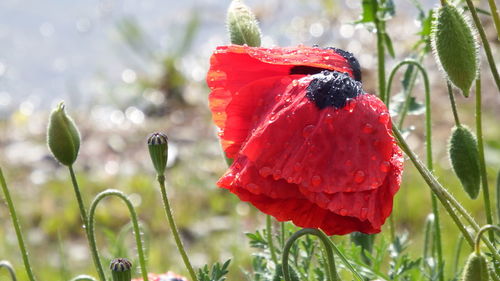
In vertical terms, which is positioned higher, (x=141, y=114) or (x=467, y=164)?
(x=141, y=114)

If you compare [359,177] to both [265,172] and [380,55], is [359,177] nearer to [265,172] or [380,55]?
[265,172]

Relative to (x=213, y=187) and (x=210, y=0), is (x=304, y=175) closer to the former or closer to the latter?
(x=213, y=187)

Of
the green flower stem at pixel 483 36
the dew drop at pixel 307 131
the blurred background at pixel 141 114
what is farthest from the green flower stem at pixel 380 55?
the blurred background at pixel 141 114

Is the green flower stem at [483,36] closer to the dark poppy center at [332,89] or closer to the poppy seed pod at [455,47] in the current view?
the poppy seed pod at [455,47]

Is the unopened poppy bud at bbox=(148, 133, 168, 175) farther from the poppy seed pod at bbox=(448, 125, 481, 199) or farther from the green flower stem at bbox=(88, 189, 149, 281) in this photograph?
the poppy seed pod at bbox=(448, 125, 481, 199)

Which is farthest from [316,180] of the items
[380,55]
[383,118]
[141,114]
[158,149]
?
[141,114]

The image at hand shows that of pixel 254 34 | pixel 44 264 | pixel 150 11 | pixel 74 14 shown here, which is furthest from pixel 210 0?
pixel 254 34
